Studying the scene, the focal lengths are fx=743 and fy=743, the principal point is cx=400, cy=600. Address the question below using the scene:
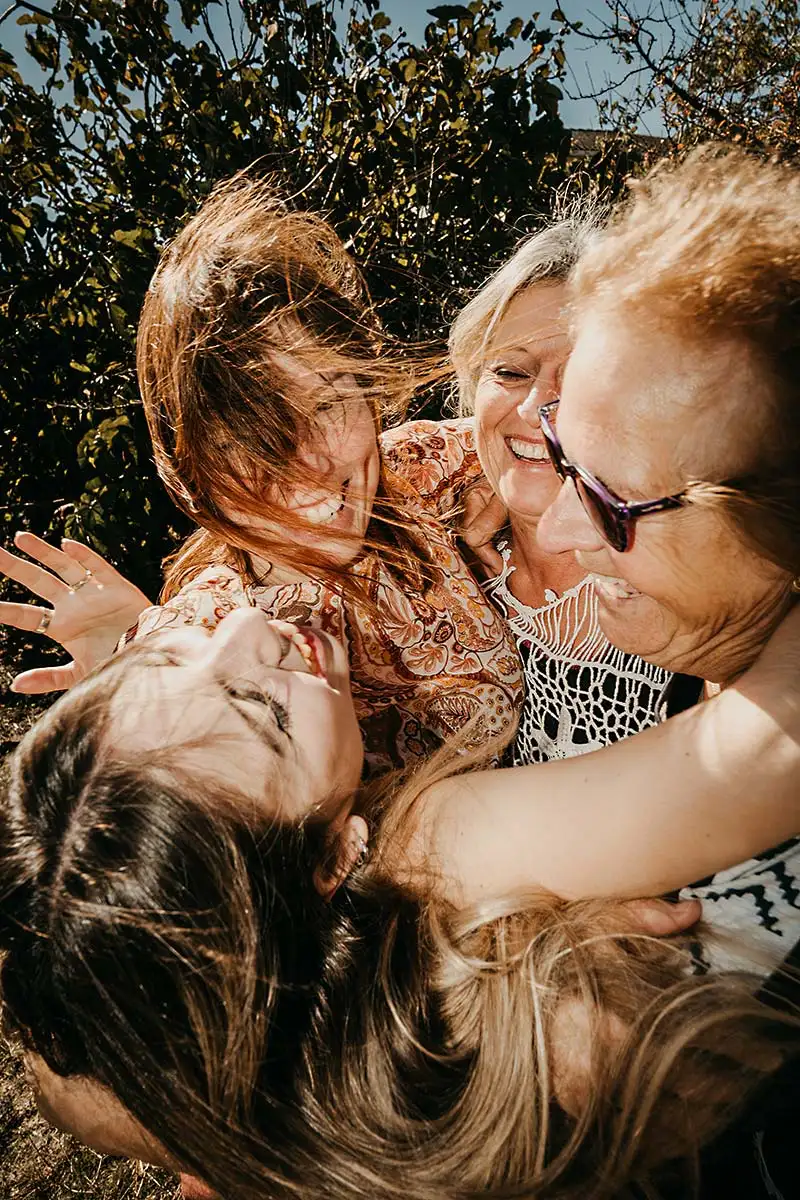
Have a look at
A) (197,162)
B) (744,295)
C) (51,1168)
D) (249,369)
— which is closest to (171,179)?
(197,162)

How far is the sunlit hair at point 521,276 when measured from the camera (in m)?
1.94

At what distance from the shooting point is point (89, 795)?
1.28 meters

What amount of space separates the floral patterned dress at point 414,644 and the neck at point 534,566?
0.12 metres

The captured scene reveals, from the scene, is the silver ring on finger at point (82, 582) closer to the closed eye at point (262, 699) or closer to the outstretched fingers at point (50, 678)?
the outstretched fingers at point (50, 678)

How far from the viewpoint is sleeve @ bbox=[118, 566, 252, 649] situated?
5.44ft

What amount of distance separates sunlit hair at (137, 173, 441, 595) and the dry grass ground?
6.86 ft

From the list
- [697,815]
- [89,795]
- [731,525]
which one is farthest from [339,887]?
[731,525]

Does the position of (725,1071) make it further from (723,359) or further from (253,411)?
(253,411)

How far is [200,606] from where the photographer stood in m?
1.71

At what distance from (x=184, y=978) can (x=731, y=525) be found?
1.16 metres

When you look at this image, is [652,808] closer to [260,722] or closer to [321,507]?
[260,722]

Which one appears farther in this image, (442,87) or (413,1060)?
(442,87)

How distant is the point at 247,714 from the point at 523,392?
1098 millimetres

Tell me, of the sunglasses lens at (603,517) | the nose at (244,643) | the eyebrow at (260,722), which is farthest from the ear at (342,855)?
the sunglasses lens at (603,517)
